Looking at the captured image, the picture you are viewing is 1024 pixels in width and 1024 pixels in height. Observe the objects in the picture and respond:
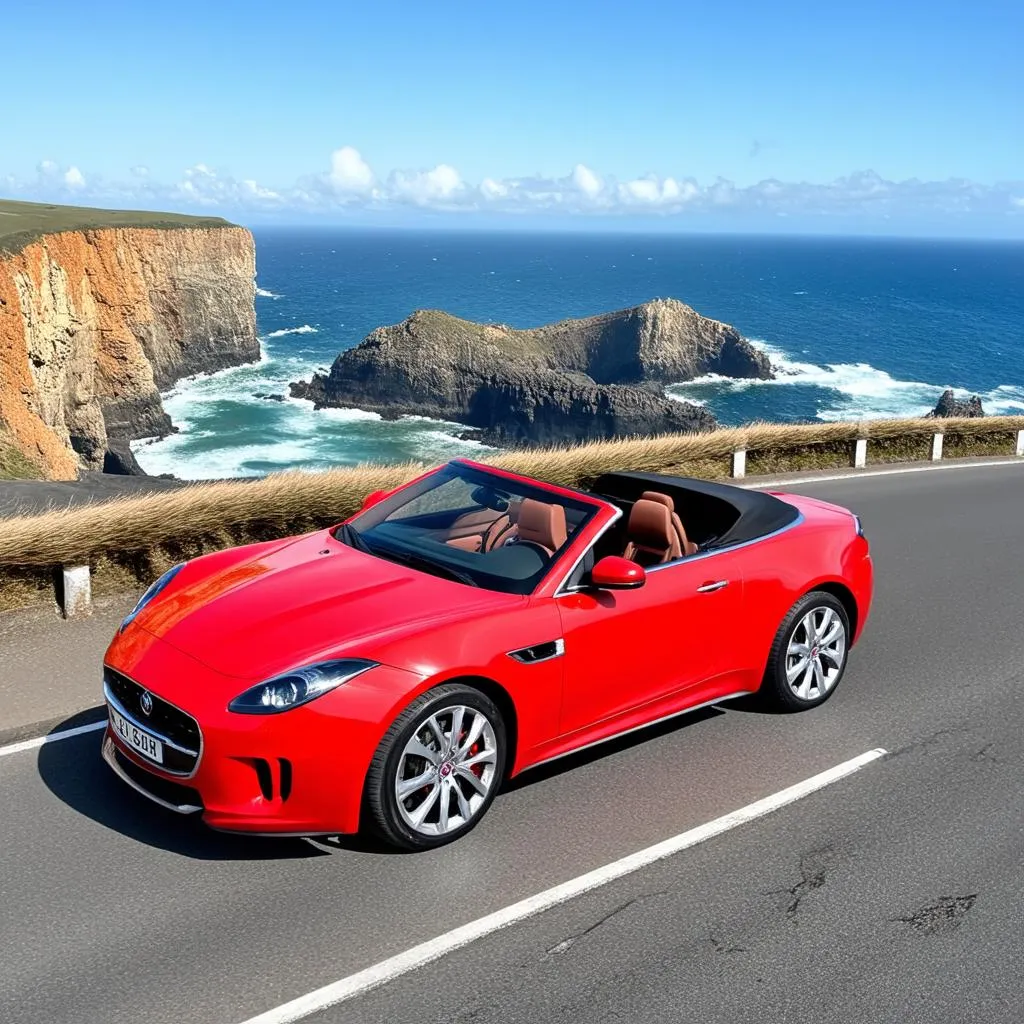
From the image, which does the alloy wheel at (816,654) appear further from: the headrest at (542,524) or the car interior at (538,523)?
the headrest at (542,524)

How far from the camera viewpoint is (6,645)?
7242 mm

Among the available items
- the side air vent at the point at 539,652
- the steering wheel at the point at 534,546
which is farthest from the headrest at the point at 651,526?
the side air vent at the point at 539,652

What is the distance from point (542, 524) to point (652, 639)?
840mm

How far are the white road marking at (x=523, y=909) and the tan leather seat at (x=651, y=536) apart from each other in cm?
145

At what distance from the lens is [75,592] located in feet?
25.8

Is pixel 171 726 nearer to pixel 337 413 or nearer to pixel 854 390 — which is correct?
pixel 337 413

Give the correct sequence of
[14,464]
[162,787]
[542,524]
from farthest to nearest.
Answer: [14,464], [542,524], [162,787]

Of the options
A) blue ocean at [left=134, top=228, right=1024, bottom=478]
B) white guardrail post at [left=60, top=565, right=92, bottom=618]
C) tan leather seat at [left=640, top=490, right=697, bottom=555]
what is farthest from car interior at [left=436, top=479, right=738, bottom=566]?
blue ocean at [left=134, top=228, right=1024, bottom=478]

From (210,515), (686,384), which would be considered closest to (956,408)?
(686,384)

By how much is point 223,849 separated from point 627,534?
2.77m

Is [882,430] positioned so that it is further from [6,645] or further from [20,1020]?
[20,1020]

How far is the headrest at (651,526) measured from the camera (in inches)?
241

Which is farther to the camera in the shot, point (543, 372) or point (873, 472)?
point (543, 372)

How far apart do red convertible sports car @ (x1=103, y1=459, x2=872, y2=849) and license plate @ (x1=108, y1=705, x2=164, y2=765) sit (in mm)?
13
